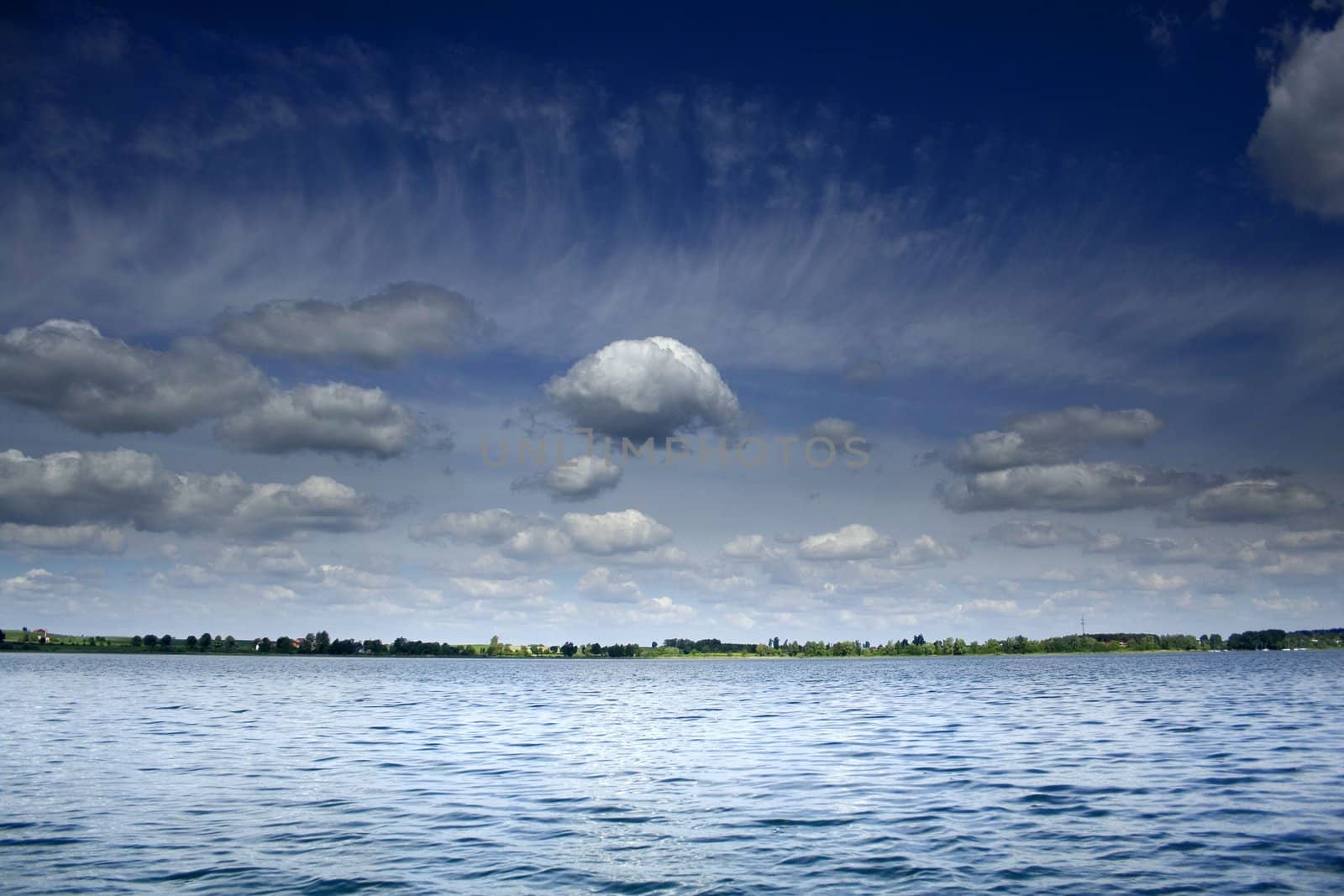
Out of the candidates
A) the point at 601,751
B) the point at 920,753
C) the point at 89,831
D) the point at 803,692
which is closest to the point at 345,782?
the point at 89,831

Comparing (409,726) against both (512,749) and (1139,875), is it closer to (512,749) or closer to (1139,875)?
(512,749)

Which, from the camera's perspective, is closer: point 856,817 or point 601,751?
point 856,817

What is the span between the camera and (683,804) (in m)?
28.4

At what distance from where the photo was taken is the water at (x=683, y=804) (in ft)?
64.1

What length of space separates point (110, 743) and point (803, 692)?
73.2 metres

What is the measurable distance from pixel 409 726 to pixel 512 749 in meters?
16.9

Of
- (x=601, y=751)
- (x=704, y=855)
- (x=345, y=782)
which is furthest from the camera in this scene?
(x=601, y=751)

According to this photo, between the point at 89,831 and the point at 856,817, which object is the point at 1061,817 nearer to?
the point at 856,817

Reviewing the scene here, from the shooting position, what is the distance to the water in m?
19.5

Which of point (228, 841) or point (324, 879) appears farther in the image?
point (228, 841)

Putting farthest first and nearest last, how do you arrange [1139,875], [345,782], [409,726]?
1. [409,726]
2. [345,782]
3. [1139,875]

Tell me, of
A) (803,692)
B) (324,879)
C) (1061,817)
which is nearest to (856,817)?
(1061,817)

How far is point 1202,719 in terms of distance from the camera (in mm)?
53750

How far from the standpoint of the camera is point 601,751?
43562 mm
